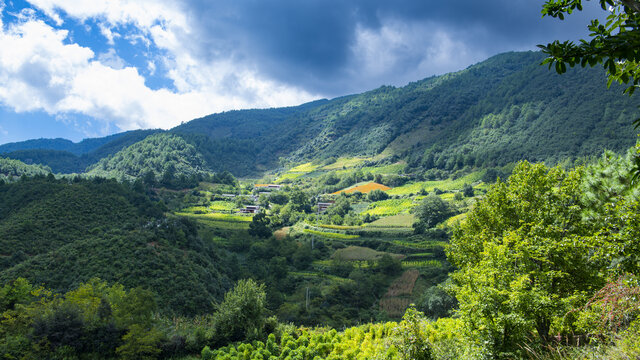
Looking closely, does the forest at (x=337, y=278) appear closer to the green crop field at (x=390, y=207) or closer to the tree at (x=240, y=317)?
the tree at (x=240, y=317)

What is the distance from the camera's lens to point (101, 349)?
1772 centimetres

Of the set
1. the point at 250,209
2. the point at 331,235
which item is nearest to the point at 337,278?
the point at 331,235

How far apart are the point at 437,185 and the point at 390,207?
29031 millimetres

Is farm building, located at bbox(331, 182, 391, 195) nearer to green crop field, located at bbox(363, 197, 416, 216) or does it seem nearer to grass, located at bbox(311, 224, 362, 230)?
green crop field, located at bbox(363, 197, 416, 216)

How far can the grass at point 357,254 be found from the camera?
6015 centimetres

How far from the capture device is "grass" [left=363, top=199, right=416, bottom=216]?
95.4 metres

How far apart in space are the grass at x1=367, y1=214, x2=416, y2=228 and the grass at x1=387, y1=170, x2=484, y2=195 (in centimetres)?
2851

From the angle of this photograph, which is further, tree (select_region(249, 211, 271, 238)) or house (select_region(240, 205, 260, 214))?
house (select_region(240, 205, 260, 214))

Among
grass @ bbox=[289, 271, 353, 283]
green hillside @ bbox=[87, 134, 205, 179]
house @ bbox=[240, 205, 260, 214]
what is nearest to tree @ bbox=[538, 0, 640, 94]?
grass @ bbox=[289, 271, 353, 283]

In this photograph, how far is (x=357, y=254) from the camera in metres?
62.3

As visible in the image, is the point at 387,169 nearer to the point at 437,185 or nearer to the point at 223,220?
the point at 437,185

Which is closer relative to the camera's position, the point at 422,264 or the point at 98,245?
the point at 98,245

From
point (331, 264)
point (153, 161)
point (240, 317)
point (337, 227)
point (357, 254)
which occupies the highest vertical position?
point (153, 161)

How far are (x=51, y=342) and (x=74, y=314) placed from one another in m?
1.44
